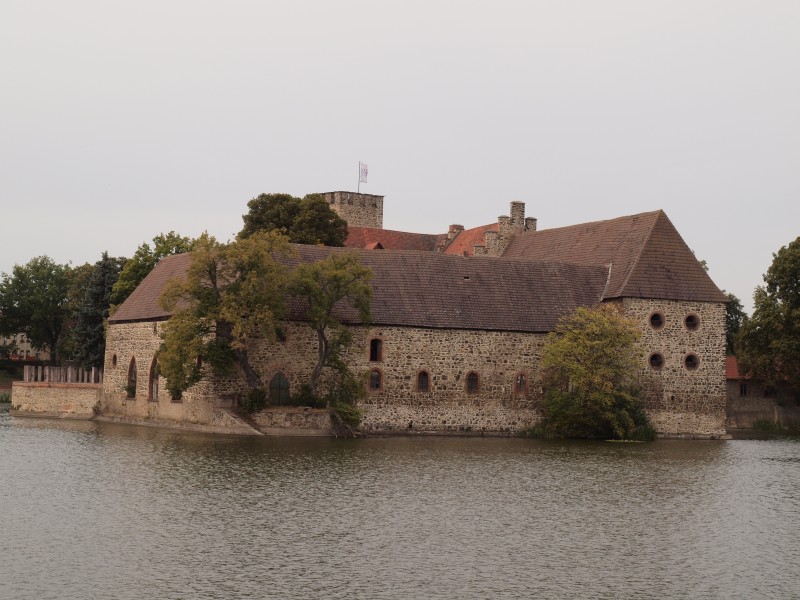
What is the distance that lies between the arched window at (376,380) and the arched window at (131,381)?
38.2 feet

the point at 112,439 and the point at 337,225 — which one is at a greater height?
the point at 337,225

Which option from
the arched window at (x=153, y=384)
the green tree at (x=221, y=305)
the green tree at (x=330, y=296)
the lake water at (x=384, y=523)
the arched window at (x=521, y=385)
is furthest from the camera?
the arched window at (x=153, y=384)

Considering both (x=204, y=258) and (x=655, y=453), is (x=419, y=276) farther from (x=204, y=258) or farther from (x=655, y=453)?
(x=655, y=453)

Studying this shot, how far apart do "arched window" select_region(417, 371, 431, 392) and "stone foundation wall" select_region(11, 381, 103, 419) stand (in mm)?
16111

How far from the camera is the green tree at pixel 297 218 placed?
65.4m

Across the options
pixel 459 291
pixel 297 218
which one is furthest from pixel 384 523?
pixel 297 218

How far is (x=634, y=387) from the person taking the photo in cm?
5072

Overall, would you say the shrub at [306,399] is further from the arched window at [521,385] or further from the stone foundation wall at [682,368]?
the stone foundation wall at [682,368]

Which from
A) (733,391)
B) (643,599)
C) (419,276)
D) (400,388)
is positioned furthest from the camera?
(733,391)

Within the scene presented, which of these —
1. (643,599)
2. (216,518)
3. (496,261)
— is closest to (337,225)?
(496,261)

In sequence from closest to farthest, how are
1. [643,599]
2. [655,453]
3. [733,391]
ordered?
[643,599]
[655,453]
[733,391]

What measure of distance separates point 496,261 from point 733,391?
1942 centimetres

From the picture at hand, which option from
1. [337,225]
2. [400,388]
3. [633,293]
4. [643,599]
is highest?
[337,225]

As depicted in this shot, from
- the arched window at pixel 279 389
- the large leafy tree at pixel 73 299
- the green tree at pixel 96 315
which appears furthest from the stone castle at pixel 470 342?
the large leafy tree at pixel 73 299
